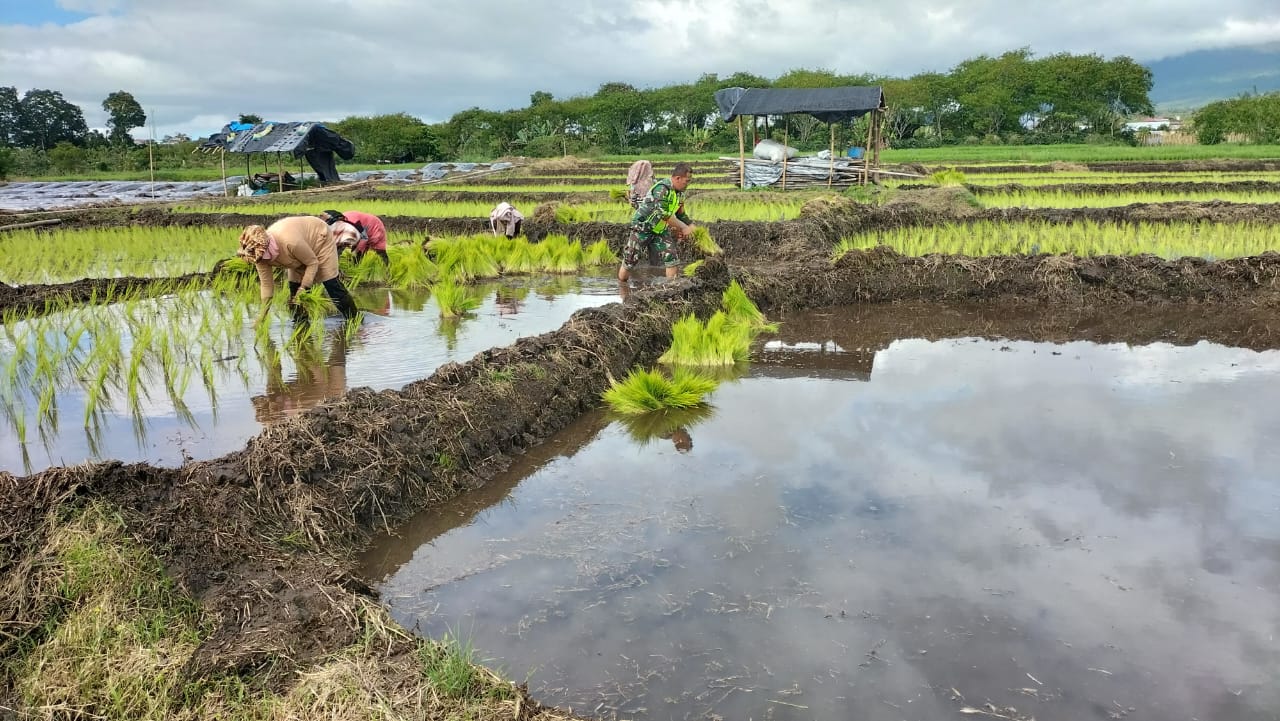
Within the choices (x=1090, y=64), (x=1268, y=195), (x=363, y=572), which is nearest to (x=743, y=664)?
(x=363, y=572)

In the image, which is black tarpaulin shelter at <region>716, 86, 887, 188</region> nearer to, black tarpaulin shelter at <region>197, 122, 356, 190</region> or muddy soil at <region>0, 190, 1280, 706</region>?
muddy soil at <region>0, 190, 1280, 706</region>

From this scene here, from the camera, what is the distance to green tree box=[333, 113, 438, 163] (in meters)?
41.7

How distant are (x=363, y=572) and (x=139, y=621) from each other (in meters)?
0.88

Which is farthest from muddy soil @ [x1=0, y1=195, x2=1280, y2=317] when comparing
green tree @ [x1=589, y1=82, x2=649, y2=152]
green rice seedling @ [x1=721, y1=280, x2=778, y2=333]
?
green tree @ [x1=589, y1=82, x2=649, y2=152]

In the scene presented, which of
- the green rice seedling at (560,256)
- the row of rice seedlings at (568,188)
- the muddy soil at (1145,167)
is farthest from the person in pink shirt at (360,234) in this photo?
the muddy soil at (1145,167)

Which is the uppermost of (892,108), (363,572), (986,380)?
(892,108)

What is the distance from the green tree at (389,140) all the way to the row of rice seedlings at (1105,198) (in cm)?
3281

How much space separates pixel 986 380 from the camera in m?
5.70

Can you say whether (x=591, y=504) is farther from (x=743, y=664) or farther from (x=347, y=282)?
(x=347, y=282)

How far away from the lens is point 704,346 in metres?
6.25

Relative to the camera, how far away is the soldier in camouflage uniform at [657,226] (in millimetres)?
8477

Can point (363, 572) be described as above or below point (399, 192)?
below

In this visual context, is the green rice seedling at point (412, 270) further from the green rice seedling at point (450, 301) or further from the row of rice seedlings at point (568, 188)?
the row of rice seedlings at point (568, 188)

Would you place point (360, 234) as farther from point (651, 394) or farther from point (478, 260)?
point (651, 394)
